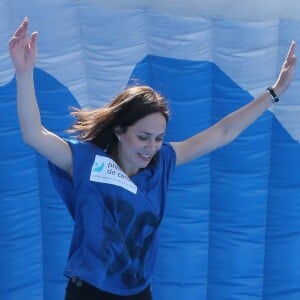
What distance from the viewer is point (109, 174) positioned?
1.22 m

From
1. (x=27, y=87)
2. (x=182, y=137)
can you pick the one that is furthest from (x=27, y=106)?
(x=182, y=137)

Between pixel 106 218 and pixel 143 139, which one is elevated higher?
pixel 143 139

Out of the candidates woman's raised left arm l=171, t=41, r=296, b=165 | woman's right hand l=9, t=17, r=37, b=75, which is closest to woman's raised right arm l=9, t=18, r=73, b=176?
woman's right hand l=9, t=17, r=37, b=75

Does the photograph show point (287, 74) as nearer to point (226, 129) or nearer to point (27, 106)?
point (226, 129)

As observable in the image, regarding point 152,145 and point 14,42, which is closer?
point 14,42

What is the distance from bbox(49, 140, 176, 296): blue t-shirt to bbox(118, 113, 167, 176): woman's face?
1.6 inches

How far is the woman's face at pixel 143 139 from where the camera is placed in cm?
123

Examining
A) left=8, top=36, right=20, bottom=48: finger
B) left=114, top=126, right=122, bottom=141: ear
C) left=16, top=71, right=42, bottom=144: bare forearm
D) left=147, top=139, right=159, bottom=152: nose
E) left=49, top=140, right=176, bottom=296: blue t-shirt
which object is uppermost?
left=8, top=36, right=20, bottom=48: finger

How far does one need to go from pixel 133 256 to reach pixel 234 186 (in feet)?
2.43

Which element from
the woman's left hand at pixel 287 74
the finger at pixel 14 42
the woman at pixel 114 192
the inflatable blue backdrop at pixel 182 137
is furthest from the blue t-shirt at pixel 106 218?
the inflatable blue backdrop at pixel 182 137

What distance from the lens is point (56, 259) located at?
6.22 ft

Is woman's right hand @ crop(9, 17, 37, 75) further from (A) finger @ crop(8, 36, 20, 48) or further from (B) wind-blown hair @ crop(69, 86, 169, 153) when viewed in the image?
(B) wind-blown hair @ crop(69, 86, 169, 153)

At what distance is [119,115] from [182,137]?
0.66 meters

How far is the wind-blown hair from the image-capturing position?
123 centimetres
